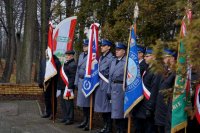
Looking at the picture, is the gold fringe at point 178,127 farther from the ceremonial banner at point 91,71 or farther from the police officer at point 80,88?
the police officer at point 80,88

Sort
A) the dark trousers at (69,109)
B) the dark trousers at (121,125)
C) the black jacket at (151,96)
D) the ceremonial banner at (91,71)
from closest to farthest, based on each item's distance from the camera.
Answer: the black jacket at (151,96), the dark trousers at (121,125), the ceremonial banner at (91,71), the dark trousers at (69,109)

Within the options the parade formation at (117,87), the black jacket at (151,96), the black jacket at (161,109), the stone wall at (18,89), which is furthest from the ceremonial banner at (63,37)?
the black jacket at (161,109)

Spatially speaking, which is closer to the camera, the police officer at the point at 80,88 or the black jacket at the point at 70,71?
the police officer at the point at 80,88

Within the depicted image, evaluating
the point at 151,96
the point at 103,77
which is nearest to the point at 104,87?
the point at 103,77

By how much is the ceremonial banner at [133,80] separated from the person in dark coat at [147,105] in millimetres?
128

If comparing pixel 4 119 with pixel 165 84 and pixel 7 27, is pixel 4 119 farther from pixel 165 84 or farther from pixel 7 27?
pixel 7 27

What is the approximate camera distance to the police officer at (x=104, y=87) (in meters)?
8.82

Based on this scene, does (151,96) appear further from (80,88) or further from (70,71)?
(70,71)

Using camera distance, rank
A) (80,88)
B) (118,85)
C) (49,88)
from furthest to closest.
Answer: (49,88)
(80,88)
(118,85)

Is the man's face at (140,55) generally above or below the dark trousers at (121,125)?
above

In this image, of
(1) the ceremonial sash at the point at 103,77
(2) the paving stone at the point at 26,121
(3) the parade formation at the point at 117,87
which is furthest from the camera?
(2) the paving stone at the point at 26,121

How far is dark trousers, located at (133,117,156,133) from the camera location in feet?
25.5

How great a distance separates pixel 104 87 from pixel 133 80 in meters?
1.41

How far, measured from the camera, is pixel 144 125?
8148mm
